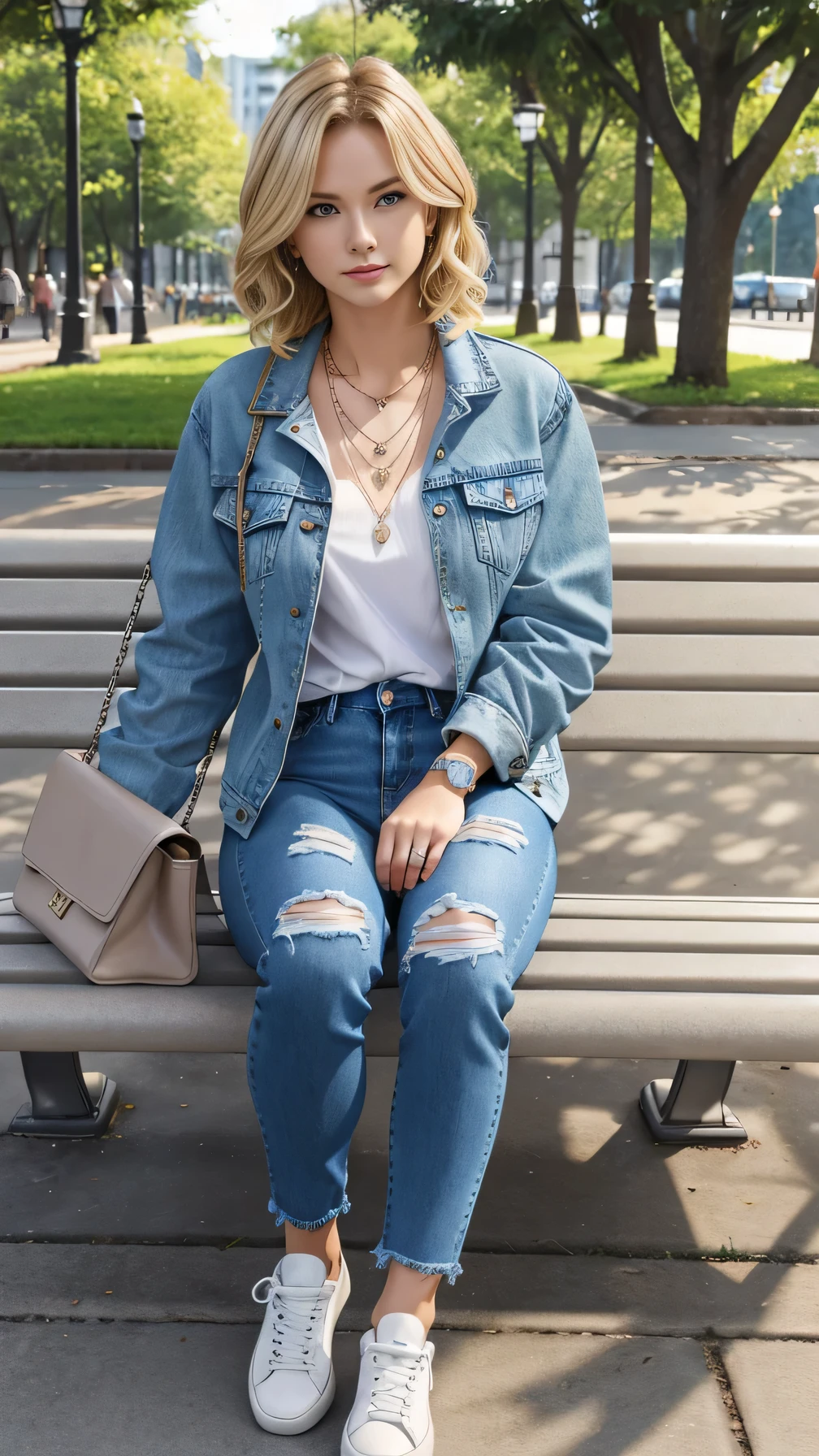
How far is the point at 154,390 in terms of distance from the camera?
18.3m

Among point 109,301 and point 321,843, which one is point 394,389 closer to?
point 321,843

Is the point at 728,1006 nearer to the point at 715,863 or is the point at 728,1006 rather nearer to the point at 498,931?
the point at 498,931

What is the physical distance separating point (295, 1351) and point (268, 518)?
129 cm

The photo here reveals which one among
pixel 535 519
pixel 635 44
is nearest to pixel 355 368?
pixel 535 519

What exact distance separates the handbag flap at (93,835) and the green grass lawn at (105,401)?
10504 mm

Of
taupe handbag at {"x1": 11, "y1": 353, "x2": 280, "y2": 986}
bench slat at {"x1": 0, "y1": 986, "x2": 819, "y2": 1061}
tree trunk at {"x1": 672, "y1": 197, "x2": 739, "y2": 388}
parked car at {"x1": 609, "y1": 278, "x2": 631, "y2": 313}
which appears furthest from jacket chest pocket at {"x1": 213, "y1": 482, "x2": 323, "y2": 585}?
parked car at {"x1": 609, "y1": 278, "x2": 631, "y2": 313}

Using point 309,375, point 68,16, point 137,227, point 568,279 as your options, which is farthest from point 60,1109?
point 137,227

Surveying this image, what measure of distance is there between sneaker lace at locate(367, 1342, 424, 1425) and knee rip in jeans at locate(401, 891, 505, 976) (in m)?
0.53

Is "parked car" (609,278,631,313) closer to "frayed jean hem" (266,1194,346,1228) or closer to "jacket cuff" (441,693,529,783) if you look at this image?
"jacket cuff" (441,693,529,783)

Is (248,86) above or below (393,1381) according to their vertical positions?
above

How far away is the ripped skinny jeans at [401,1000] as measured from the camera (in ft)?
7.21

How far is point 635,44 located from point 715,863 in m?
14.2

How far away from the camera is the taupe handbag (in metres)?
2.42

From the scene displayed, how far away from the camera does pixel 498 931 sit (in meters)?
2.31
